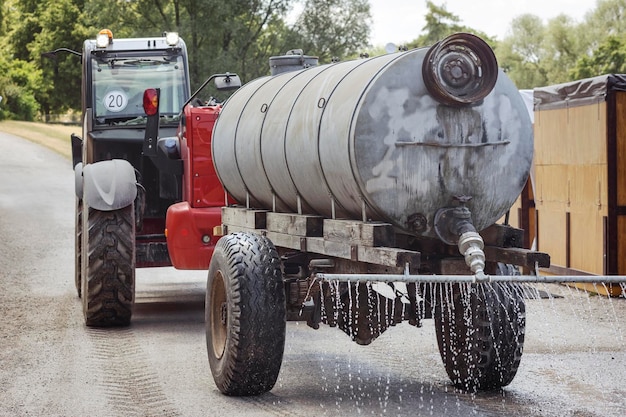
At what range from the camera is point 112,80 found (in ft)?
44.0

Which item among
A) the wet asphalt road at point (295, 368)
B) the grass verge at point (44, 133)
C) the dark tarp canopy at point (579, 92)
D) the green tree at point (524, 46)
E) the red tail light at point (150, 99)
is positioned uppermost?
the green tree at point (524, 46)

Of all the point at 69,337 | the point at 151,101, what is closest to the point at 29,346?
the point at 69,337

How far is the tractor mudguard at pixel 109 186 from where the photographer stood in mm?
11102

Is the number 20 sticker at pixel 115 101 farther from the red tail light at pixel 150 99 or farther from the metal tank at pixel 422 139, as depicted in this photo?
the metal tank at pixel 422 139

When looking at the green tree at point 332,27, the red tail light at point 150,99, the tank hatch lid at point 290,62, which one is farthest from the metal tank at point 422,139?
the green tree at point 332,27

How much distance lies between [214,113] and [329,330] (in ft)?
7.92

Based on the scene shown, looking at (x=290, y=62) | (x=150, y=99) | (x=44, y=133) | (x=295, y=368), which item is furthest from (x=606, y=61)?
(x=295, y=368)

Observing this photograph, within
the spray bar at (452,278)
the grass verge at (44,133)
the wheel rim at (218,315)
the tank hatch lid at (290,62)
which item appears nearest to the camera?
the spray bar at (452,278)

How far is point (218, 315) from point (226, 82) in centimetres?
353

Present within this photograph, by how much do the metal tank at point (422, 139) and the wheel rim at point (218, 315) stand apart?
1.05m

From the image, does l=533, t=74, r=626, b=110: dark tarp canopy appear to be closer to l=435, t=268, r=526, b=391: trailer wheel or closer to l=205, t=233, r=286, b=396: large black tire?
l=435, t=268, r=526, b=391: trailer wheel

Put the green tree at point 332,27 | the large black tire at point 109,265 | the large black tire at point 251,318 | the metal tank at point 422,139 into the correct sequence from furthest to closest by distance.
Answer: the green tree at point 332,27 → the large black tire at point 109,265 → the large black tire at point 251,318 → the metal tank at point 422,139

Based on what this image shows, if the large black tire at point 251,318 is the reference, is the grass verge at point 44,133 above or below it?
above

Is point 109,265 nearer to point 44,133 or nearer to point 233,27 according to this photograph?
point 233,27
